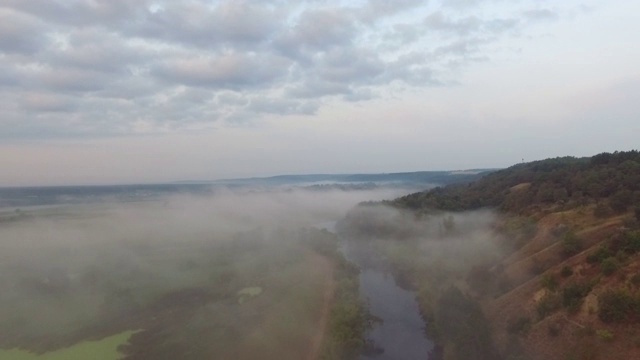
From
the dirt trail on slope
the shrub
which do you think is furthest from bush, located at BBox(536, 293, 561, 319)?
the dirt trail on slope

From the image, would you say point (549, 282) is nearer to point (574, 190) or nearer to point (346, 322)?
point (346, 322)

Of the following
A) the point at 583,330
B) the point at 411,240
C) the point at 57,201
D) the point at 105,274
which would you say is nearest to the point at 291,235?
the point at 411,240

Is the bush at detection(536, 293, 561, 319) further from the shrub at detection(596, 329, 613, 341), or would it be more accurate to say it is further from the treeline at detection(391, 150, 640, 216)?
the treeline at detection(391, 150, 640, 216)

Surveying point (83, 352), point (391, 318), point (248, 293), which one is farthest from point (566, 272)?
point (83, 352)

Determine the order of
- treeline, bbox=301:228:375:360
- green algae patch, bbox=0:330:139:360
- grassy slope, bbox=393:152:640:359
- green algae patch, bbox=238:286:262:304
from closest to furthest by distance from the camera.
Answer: grassy slope, bbox=393:152:640:359 → treeline, bbox=301:228:375:360 → green algae patch, bbox=0:330:139:360 → green algae patch, bbox=238:286:262:304

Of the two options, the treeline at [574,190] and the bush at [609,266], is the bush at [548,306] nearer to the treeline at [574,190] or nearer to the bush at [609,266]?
the bush at [609,266]

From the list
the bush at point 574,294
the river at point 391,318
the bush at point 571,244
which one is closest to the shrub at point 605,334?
the bush at point 574,294

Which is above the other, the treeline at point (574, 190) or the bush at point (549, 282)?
the treeline at point (574, 190)

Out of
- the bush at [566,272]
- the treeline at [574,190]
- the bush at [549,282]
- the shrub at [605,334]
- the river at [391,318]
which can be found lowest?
the river at [391,318]
